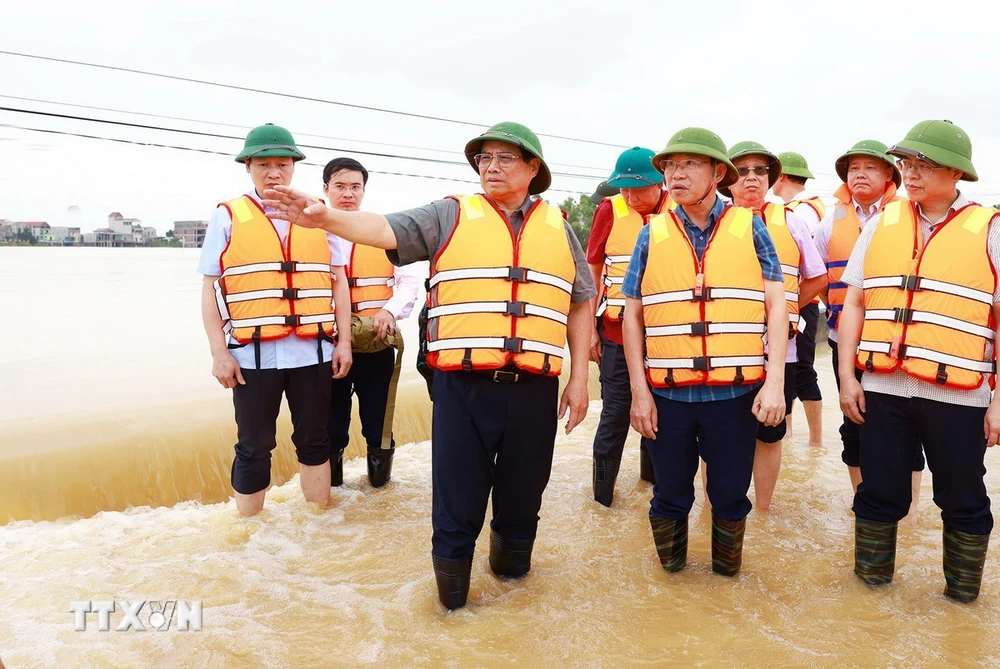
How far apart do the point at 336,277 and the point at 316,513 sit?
1.55m

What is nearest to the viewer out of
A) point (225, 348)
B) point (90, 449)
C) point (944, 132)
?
point (944, 132)

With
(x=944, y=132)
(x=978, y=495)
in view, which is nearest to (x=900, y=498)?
(x=978, y=495)

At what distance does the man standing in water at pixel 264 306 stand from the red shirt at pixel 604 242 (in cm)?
171

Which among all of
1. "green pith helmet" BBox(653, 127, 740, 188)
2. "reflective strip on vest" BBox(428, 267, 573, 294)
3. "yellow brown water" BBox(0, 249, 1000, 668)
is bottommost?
"yellow brown water" BBox(0, 249, 1000, 668)

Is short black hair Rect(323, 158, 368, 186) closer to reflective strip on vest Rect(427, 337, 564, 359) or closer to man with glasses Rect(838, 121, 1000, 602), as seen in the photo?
reflective strip on vest Rect(427, 337, 564, 359)

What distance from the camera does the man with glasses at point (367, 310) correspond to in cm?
471

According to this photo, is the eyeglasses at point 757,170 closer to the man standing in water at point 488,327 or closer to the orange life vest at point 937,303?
the orange life vest at point 937,303

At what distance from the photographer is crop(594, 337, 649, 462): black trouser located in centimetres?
448

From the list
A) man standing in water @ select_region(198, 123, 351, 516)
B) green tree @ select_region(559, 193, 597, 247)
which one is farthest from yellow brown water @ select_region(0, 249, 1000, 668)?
green tree @ select_region(559, 193, 597, 247)

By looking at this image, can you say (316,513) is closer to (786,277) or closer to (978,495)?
(786,277)

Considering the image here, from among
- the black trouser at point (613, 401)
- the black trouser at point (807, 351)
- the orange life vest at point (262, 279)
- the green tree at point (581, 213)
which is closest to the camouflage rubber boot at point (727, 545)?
the black trouser at point (613, 401)

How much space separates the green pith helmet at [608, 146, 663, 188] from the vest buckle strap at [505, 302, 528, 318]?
5.46 ft

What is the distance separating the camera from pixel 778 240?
405cm

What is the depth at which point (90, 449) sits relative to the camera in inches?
212
